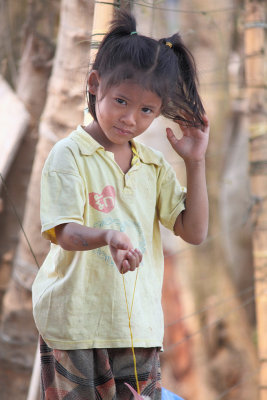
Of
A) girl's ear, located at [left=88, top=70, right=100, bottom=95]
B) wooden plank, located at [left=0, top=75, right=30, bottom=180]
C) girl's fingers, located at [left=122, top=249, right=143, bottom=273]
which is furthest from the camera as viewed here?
wooden plank, located at [left=0, top=75, right=30, bottom=180]

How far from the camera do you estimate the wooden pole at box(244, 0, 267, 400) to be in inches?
109

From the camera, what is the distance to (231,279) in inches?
180

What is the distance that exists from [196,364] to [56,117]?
2647 mm

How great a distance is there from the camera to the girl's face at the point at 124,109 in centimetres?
116

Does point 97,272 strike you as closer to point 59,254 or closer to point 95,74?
point 59,254

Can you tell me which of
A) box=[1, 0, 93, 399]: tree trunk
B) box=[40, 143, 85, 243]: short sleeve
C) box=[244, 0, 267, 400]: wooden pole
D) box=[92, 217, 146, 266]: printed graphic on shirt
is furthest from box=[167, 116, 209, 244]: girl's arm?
box=[244, 0, 267, 400]: wooden pole

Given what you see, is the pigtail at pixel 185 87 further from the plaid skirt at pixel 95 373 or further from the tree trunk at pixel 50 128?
the plaid skirt at pixel 95 373

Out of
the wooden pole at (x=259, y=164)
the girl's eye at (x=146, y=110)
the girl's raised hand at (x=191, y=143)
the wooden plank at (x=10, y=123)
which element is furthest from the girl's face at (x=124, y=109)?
the wooden plank at (x=10, y=123)

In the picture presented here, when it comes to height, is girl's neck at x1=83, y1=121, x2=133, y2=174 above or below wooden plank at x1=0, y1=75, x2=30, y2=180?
below

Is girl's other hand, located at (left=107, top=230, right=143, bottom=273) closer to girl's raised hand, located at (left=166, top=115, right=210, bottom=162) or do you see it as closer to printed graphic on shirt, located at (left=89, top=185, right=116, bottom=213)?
printed graphic on shirt, located at (left=89, top=185, right=116, bottom=213)

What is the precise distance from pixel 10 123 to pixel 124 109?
222cm

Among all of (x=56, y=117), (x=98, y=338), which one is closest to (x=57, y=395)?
(x=98, y=338)

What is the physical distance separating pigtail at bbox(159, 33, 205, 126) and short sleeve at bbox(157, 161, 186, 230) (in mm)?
114

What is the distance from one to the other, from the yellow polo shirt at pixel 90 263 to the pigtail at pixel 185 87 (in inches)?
5.9
